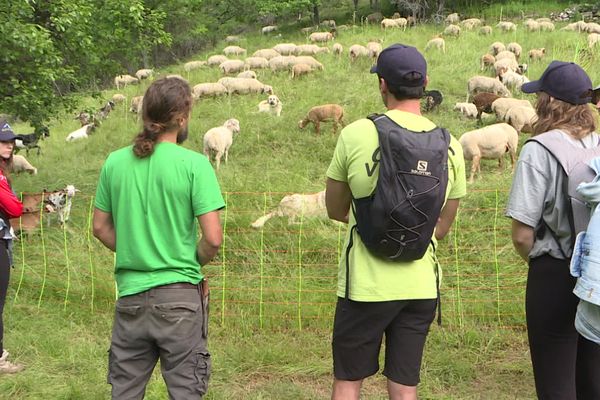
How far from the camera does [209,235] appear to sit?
106 inches

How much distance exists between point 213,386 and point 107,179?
2.06 metres

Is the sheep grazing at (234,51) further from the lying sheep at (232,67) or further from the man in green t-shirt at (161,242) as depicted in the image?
the man in green t-shirt at (161,242)

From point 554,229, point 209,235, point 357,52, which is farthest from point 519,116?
point 209,235

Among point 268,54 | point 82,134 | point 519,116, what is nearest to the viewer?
point 519,116

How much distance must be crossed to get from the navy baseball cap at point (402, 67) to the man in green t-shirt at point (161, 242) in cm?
90

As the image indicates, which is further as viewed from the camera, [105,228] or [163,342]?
[105,228]

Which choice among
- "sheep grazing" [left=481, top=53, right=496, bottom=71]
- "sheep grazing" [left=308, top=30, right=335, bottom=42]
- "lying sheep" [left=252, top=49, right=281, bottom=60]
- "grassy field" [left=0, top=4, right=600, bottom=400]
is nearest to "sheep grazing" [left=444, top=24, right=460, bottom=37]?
"sheep grazing" [left=308, top=30, right=335, bottom=42]

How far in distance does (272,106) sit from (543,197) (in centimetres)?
1088

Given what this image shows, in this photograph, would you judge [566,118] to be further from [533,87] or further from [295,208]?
[295,208]

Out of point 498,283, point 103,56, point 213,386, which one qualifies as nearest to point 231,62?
point 103,56

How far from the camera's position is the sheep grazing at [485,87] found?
12914 millimetres

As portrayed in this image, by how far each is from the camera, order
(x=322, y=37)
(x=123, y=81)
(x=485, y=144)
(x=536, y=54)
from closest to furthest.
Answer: (x=485, y=144), (x=536, y=54), (x=322, y=37), (x=123, y=81)

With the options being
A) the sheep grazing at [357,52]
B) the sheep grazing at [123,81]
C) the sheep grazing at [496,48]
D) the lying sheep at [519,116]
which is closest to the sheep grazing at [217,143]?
the lying sheep at [519,116]

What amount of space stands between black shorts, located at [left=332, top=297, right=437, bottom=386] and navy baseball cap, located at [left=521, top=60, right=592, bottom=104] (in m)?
1.12
